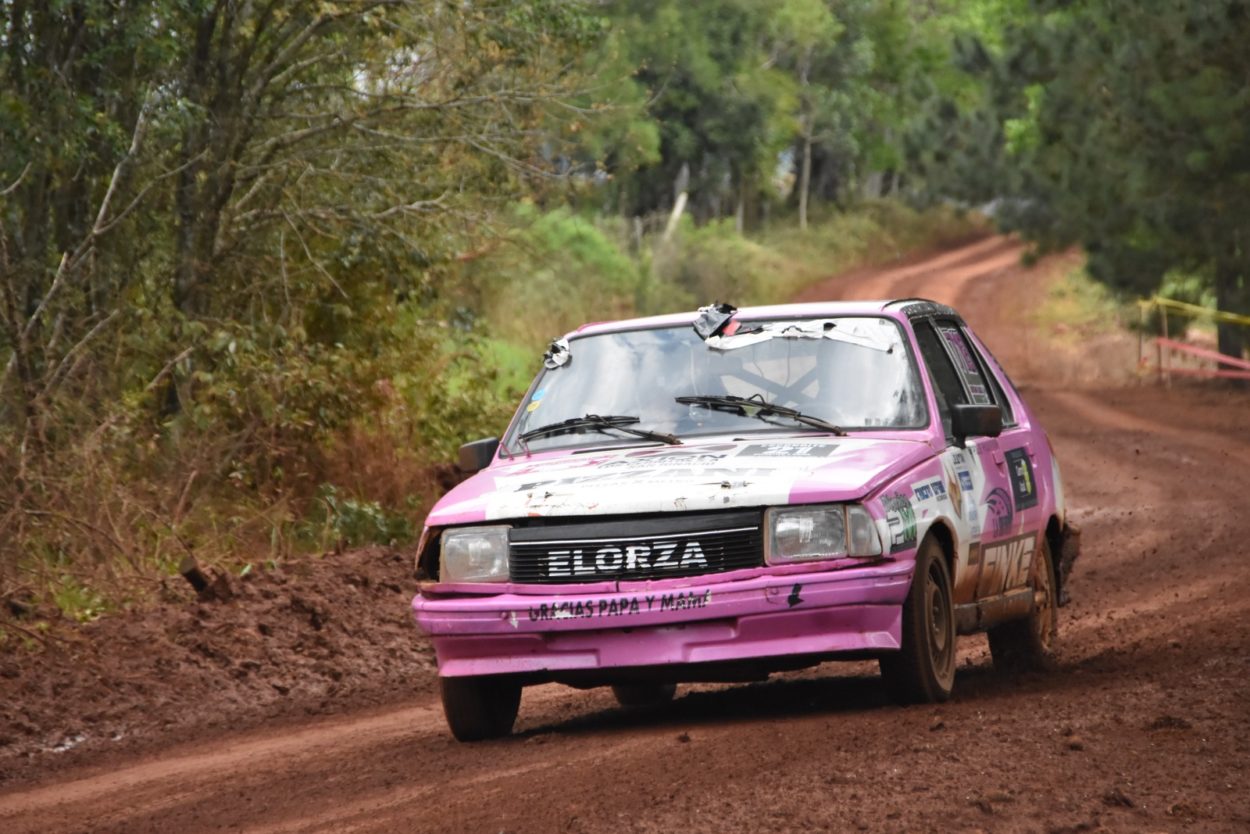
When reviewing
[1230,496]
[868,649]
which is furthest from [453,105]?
[868,649]

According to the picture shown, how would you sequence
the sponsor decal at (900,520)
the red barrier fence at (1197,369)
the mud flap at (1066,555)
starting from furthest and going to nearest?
the red barrier fence at (1197,369) < the mud flap at (1066,555) < the sponsor decal at (900,520)

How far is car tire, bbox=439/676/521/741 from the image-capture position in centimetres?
820

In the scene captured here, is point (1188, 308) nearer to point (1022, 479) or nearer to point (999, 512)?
point (1022, 479)

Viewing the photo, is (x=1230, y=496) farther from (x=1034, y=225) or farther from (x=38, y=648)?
(x=1034, y=225)

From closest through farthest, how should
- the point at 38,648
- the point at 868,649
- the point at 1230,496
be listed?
1. the point at 868,649
2. the point at 38,648
3. the point at 1230,496

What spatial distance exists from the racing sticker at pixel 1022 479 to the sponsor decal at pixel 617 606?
2.45 meters

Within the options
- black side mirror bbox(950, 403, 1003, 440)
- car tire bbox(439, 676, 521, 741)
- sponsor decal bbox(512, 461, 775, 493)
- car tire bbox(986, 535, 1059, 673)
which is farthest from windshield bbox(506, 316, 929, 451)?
car tire bbox(986, 535, 1059, 673)

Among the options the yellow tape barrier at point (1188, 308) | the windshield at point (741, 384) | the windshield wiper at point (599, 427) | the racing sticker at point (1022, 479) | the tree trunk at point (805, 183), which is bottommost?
the yellow tape barrier at point (1188, 308)

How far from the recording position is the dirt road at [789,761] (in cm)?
598

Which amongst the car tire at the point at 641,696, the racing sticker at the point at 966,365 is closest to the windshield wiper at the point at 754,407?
the racing sticker at the point at 966,365

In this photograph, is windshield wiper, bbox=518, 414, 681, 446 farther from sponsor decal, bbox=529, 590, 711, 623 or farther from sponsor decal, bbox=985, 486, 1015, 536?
sponsor decal, bbox=985, 486, 1015, 536

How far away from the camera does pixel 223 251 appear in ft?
Result: 53.3

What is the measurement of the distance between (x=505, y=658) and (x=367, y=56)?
391 inches

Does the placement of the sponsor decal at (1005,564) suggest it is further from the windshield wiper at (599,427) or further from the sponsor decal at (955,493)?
the windshield wiper at (599,427)
